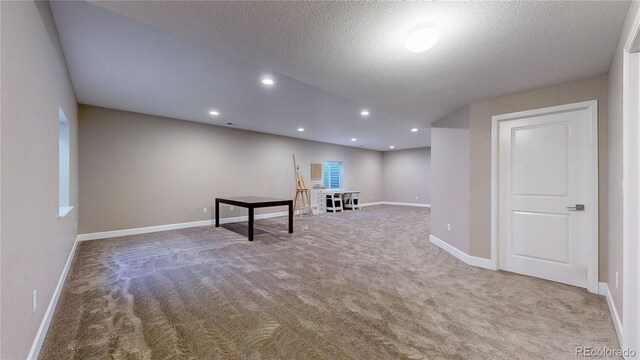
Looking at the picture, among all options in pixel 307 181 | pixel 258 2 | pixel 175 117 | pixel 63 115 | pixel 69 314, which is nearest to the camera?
pixel 258 2

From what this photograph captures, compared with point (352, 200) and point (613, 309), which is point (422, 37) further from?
point (352, 200)

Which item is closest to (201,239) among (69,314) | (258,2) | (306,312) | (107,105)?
(69,314)

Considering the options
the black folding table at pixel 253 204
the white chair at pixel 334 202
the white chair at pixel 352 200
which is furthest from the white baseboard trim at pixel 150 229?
the white chair at pixel 352 200

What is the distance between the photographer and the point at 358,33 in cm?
196

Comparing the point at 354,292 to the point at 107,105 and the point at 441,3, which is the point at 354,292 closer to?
the point at 441,3

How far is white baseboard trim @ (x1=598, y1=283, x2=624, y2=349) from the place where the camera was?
185cm

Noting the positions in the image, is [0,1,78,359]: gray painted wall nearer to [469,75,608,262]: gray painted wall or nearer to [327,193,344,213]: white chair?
[469,75,608,262]: gray painted wall

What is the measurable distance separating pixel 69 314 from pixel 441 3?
3.65 meters

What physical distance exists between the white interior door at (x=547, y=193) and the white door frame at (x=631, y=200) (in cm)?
129

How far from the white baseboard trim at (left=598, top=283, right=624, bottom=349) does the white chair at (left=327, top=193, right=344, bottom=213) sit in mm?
6608

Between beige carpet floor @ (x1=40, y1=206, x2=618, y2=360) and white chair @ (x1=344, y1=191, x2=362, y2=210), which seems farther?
white chair @ (x1=344, y1=191, x2=362, y2=210)

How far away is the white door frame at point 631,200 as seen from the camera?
5.19ft

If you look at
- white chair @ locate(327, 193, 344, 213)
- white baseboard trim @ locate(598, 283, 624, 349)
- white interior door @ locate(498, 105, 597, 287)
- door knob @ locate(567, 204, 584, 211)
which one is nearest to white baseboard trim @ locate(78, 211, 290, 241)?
white chair @ locate(327, 193, 344, 213)

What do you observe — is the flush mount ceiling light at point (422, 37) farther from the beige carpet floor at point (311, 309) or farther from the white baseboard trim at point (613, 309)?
the white baseboard trim at point (613, 309)
